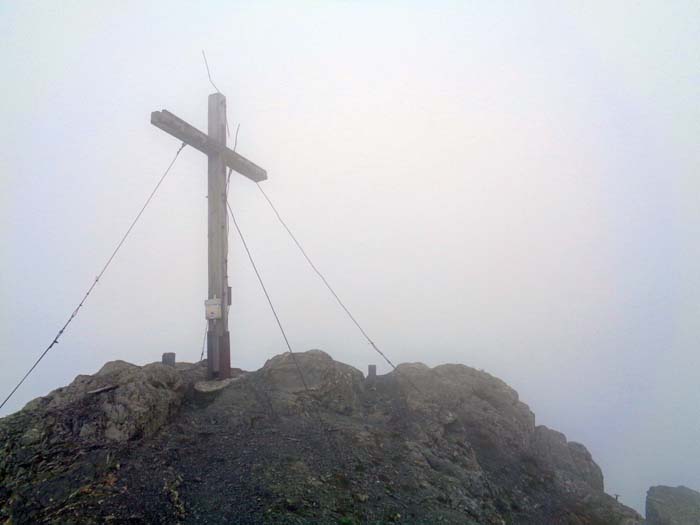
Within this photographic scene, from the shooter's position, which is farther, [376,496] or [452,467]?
[452,467]

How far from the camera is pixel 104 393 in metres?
8.41

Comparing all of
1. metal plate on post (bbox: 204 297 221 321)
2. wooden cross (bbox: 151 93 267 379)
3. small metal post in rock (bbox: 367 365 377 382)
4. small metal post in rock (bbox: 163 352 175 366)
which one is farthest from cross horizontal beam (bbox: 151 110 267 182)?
small metal post in rock (bbox: 367 365 377 382)

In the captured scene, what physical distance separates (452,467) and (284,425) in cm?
423

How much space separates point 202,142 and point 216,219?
7.29 ft

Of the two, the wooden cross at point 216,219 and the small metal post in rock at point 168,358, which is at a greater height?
the wooden cross at point 216,219

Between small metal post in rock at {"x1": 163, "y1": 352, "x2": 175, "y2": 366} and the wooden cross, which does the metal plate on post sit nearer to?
the wooden cross

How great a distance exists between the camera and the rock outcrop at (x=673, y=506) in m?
21.7

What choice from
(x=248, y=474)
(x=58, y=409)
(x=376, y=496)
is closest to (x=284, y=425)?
(x=248, y=474)

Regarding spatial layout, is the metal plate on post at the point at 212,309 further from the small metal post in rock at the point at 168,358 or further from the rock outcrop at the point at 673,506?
the rock outcrop at the point at 673,506

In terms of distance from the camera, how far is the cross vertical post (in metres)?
11.2

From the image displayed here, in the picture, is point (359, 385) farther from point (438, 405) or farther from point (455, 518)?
point (455, 518)

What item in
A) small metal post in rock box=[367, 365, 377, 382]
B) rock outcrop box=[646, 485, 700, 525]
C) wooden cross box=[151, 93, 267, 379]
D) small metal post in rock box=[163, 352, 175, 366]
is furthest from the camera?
rock outcrop box=[646, 485, 700, 525]

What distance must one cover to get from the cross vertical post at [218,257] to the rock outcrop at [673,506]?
2325 cm

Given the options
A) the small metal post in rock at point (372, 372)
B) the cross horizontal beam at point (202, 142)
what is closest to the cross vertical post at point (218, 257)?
the cross horizontal beam at point (202, 142)
